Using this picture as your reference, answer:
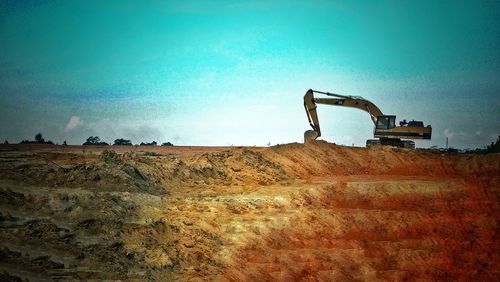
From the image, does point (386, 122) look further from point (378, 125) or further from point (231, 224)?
point (231, 224)

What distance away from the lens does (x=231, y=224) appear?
477 inches

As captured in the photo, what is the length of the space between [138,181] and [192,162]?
3854 millimetres

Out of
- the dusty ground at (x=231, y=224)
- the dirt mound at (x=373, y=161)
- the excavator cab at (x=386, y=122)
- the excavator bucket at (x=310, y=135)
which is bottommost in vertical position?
the dusty ground at (x=231, y=224)

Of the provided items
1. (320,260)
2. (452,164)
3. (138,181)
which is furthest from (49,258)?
(452,164)

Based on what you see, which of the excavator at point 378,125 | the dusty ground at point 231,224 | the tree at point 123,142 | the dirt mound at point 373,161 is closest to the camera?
the dusty ground at point 231,224

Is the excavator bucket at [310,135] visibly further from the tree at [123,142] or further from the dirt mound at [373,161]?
the tree at [123,142]

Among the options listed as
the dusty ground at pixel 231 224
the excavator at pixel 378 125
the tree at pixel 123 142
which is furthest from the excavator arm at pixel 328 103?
the tree at pixel 123 142

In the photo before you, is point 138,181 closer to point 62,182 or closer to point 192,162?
point 62,182

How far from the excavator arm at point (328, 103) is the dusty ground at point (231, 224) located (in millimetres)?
7045

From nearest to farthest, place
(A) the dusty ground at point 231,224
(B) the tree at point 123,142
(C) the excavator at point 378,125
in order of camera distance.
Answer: (A) the dusty ground at point 231,224
(C) the excavator at point 378,125
(B) the tree at point 123,142

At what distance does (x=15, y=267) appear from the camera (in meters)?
7.54

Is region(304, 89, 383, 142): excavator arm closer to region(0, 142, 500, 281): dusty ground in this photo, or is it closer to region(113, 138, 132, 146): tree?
region(0, 142, 500, 281): dusty ground

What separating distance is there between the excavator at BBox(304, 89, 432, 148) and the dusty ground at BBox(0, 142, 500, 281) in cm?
677

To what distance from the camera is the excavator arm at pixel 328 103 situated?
2556 centimetres
